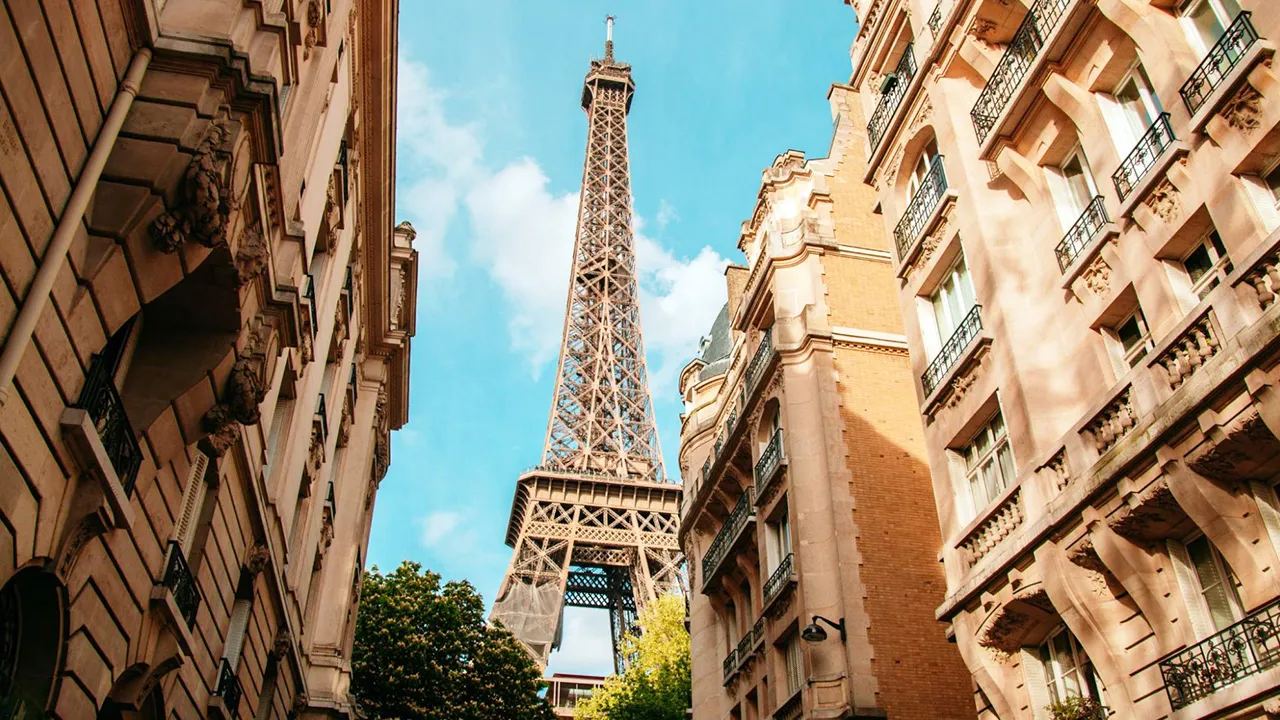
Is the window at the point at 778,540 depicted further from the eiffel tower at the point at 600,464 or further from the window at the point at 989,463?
the eiffel tower at the point at 600,464

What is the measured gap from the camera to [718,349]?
116 feet

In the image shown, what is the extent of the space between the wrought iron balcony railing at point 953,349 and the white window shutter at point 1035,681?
14.8 ft

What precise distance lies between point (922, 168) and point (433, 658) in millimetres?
27518

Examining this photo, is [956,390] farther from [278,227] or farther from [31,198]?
[31,198]

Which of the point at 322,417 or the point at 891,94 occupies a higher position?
the point at 891,94

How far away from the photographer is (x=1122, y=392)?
10914mm

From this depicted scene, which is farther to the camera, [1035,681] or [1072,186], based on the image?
[1072,186]

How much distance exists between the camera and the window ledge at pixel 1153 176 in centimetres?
1055

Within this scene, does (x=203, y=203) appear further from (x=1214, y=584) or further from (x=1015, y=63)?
(x=1015, y=63)

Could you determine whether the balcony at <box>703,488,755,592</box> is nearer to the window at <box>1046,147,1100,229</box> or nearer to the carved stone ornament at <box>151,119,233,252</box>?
the window at <box>1046,147,1100,229</box>

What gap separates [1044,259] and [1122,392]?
3272 millimetres

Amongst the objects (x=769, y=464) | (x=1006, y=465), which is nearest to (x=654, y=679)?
(x=769, y=464)

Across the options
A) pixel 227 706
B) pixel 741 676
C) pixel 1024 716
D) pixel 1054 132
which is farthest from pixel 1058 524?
pixel 741 676

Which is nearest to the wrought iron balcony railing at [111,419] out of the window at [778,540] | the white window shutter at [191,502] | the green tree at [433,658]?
the white window shutter at [191,502]
